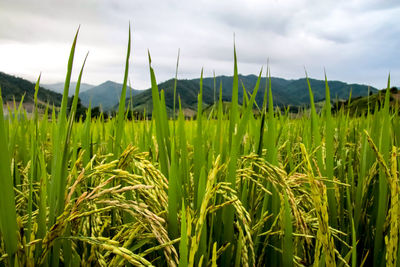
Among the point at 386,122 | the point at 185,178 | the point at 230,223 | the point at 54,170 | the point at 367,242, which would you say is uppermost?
the point at 386,122

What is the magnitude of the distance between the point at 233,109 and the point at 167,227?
0.50m

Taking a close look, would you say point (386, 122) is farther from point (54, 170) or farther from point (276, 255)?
point (54, 170)

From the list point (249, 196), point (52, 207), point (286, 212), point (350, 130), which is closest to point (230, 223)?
point (286, 212)

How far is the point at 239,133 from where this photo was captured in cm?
93

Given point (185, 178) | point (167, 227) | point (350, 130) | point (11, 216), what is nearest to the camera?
point (11, 216)

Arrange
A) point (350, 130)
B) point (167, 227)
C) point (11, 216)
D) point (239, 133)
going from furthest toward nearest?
point (350, 130) < point (239, 133) < point (167, 227) < point (11, 216)

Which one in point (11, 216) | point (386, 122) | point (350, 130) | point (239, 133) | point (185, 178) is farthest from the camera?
point (350, 130)

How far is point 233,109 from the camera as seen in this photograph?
101 centimetres

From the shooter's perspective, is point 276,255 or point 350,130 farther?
point 350,130

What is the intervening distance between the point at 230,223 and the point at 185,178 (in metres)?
0.28

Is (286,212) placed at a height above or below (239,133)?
below

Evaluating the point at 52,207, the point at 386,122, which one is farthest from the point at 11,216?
the point at 386,122

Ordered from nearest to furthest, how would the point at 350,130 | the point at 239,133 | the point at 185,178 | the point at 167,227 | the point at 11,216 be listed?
the point at 11,216 < the point at 167,227 < the point at 239,133 < the point at 185,178 < the point at 350,130

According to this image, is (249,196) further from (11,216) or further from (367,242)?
(11,216)
